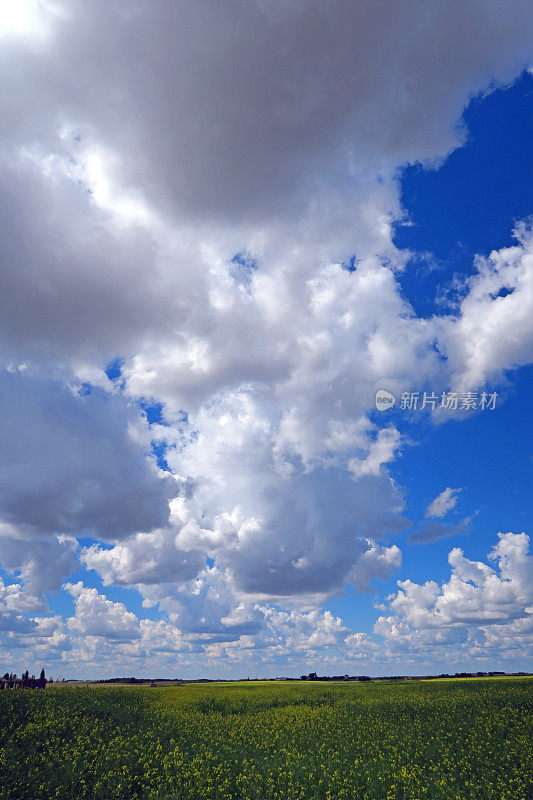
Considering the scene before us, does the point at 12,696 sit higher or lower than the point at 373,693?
higher

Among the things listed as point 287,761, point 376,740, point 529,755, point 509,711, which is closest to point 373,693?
point 509,711

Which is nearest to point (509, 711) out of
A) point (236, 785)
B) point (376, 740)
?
point (376, 740)

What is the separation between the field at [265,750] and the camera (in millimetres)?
26469

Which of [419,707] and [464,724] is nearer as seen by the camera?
[464,724]

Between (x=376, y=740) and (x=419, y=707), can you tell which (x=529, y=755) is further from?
(x=419, y=707)

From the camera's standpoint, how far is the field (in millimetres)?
26469

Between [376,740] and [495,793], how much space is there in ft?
34.9

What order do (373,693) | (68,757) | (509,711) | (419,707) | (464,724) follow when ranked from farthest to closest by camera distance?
(373,693)
(419,707)
(509,711)
(464,724)
(68,757)

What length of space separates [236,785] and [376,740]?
43.7 feet

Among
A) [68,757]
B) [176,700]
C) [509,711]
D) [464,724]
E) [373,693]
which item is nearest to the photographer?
[68,757]

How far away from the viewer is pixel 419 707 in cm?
4494

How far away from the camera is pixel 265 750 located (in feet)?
107

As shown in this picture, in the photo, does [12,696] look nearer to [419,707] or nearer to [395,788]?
[395,788]

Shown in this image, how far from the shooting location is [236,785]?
88.4 ft
